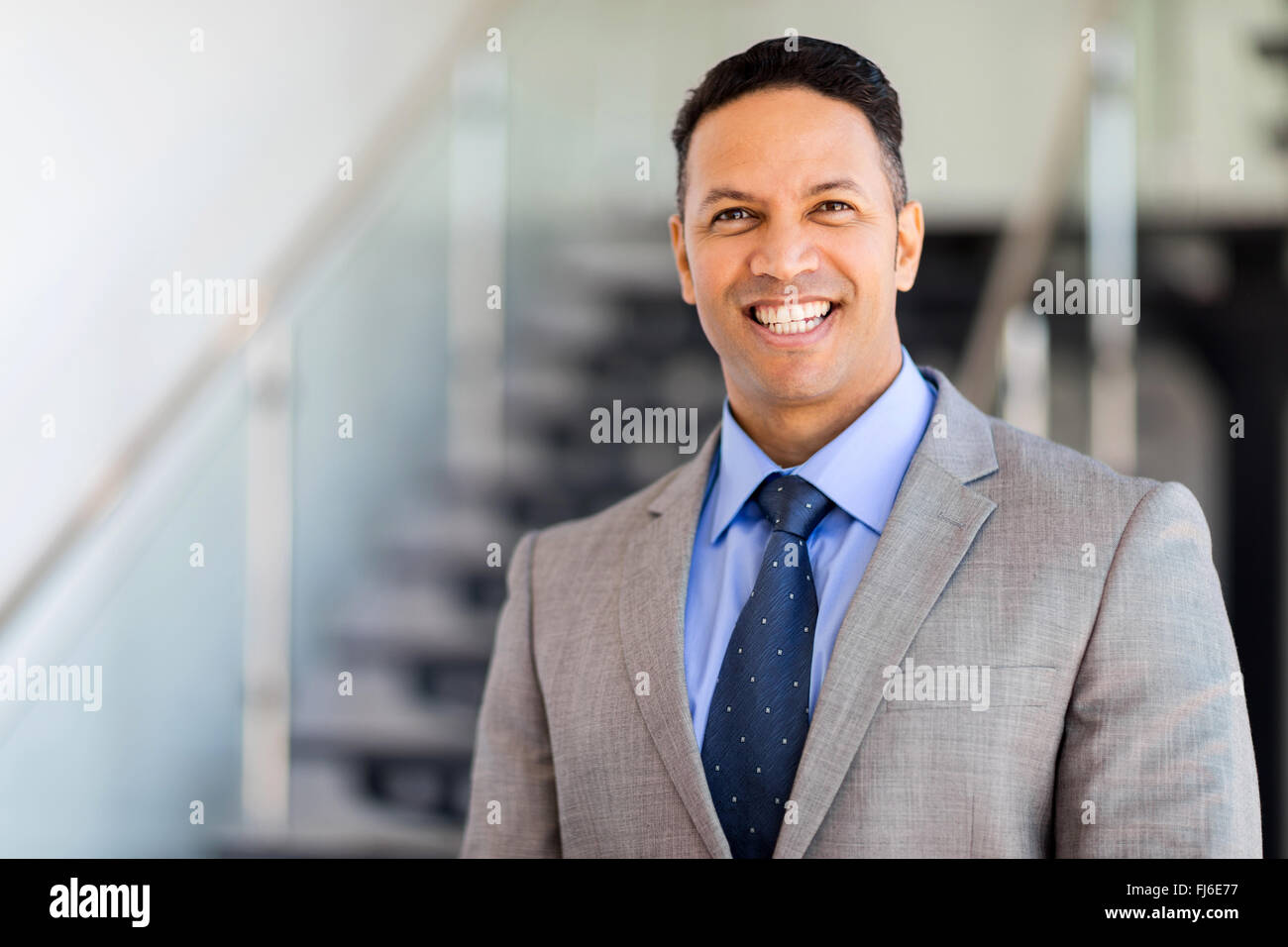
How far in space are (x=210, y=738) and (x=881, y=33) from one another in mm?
2469

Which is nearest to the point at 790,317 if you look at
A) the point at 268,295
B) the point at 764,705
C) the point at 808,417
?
the point at 808,417

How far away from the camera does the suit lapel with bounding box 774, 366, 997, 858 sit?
1095mm

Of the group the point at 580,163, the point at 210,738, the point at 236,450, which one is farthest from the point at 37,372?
the point at 580,163

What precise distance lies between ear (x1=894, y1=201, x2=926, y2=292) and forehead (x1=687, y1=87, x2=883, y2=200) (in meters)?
0.08

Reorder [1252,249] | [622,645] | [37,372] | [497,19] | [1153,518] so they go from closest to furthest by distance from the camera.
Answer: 1. [1153,518]
2. [622,645]
3. [37,372]
4. [1252,249]
5. [497,19]

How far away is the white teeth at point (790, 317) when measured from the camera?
3.94ft

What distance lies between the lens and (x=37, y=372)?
2.64m

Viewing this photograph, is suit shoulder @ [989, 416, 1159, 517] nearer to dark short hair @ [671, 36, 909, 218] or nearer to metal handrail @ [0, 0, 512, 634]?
dark short hair @ [671, 36, 909, 218]

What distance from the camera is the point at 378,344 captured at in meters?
3.04

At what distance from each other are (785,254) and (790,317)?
2.4 inches

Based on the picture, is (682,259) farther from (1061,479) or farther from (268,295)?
(268,295)

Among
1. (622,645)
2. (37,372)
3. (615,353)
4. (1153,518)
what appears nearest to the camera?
(1153,518)

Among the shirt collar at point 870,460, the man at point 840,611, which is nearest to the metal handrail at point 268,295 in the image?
the man at point 840,611
